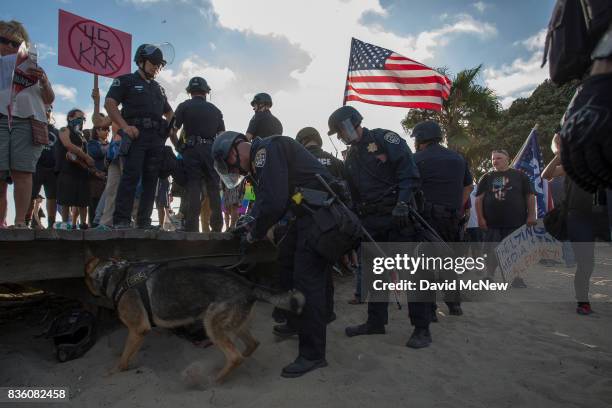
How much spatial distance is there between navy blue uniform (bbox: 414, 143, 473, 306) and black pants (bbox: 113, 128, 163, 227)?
139 inches

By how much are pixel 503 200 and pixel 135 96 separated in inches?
235

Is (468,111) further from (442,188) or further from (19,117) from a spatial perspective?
(19,117)

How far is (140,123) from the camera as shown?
4750mm

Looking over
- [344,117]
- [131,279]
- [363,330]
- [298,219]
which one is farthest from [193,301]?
[344,117]

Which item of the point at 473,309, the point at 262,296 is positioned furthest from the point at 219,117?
the point at 473,309

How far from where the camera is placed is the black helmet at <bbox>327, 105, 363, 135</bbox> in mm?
4156

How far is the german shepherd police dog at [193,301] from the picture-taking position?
302 cm

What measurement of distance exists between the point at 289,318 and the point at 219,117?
3.40 m

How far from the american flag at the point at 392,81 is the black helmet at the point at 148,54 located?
4331mm

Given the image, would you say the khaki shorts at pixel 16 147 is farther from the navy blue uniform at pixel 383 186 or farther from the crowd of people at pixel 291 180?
the navy blue uniform at pixel 383 186

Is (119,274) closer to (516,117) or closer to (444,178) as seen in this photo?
(444,178)

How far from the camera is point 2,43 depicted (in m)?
3.90

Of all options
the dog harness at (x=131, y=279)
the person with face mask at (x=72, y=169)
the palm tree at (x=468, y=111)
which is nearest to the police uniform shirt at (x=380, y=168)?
the dog harness at (x=131, y=279)

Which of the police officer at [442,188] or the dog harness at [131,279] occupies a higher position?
the police officer at [442,188]
